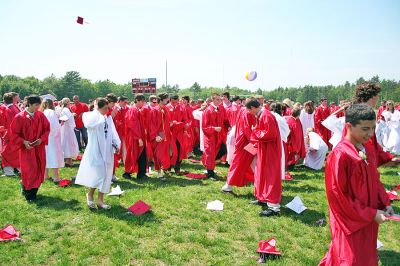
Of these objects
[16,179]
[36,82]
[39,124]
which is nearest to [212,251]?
[39,124]

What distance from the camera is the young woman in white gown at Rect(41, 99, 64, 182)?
924cm

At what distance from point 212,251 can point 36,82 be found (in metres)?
99.8

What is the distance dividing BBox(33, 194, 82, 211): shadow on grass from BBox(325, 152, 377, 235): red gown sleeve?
5.61 m

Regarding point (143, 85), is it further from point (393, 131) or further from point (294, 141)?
point (393, 131)

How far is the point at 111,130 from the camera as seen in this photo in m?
7.05

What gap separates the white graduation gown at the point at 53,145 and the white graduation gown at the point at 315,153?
786cm

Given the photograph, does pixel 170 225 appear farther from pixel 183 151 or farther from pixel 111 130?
pixel 183 151

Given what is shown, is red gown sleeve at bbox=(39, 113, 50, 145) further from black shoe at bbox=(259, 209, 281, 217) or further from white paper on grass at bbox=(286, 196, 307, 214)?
white paper on grass at bbox=(286, 196, 307, 214)

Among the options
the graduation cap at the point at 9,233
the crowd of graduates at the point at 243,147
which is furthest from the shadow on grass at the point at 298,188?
the graduation cap at the point at 9,233

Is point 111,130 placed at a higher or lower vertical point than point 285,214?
higher

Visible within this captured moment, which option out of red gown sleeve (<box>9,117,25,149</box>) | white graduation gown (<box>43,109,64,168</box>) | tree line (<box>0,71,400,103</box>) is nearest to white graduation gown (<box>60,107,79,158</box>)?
white graduation gown (<box>43,109,64,168</box>)

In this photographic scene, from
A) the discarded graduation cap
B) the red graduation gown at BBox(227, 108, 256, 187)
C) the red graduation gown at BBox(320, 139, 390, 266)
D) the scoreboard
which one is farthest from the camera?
the scoreboard

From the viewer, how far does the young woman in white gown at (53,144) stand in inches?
364

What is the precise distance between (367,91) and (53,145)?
796 centimetres
